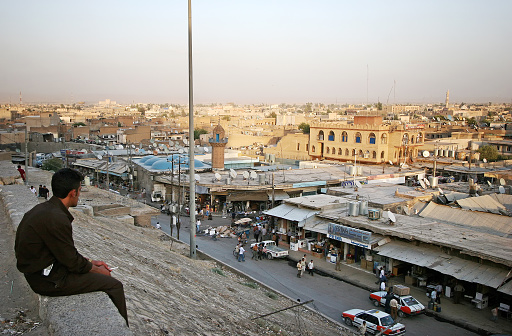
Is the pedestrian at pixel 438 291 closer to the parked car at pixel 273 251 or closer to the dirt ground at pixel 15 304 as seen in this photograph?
the parked car at pixel 273 251

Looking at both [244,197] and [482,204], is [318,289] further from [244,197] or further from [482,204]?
[244,197]

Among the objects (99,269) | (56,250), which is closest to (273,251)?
(99,269)

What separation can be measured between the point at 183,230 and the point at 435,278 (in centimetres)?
1321

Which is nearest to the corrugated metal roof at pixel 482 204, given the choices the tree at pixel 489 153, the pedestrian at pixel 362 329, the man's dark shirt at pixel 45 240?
the pedestrian at pixel 362 329

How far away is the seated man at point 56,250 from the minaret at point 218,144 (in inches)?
1211

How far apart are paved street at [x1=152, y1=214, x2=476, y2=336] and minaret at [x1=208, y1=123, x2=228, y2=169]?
1515 centimetres

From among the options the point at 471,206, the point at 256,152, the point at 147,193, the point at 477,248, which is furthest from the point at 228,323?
the point at 256,152

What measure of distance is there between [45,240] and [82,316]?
4.58ft

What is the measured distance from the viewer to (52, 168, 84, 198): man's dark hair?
3.58m

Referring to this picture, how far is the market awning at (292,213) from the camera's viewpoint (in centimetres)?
1964

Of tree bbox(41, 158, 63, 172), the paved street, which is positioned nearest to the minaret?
tree bbox(41, 158, 63, 172)

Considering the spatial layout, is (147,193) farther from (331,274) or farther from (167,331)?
(167,331)

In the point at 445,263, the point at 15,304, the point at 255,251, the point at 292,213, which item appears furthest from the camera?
the point at 292,213

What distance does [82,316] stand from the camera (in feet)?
14.4
